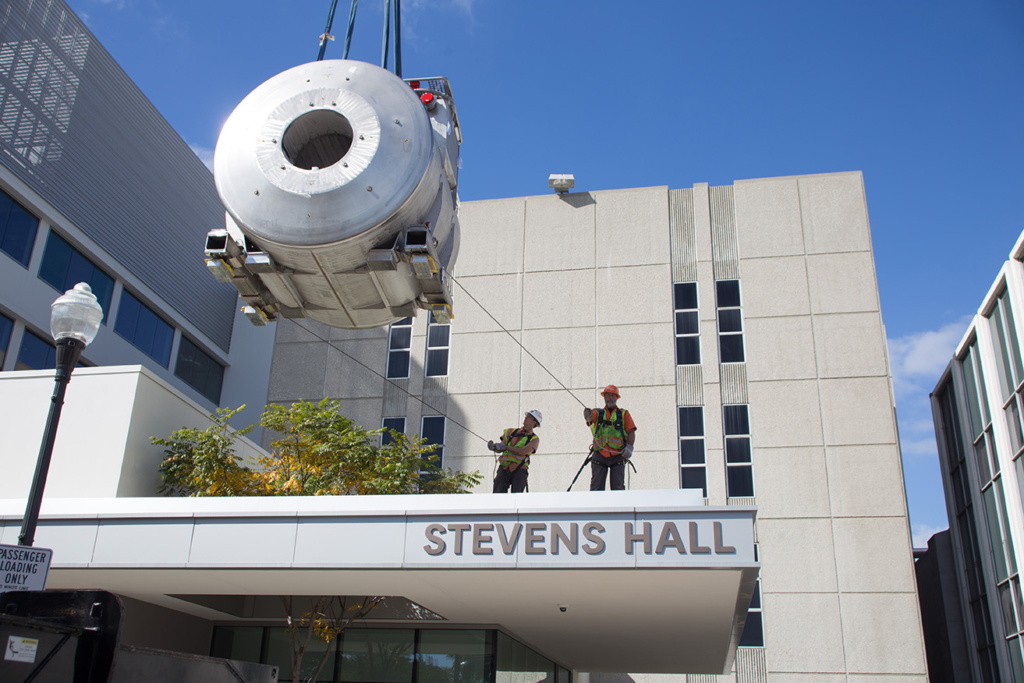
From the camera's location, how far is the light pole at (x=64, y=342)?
881 cm

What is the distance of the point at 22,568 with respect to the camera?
7434mm

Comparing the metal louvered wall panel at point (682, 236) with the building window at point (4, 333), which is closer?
the building window at point (4, 333)

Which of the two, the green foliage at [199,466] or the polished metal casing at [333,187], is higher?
the polished metal casing at [333,187]

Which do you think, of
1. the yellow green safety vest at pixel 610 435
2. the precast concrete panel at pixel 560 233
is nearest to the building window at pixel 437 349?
the precast concrete panel at pixel 560 233

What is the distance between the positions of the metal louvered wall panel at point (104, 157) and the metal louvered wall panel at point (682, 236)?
1908 centimetres

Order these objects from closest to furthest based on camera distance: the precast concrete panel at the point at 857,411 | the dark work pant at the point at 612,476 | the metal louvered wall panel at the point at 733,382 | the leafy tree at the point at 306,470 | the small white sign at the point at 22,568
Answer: the small white sign at the point at 22,568
the dark work pant at the point at 612,476
the leafy tree at the point at 306,470
the precast concrete panel at the point at 857,411
the metal louvered wall panel at the point at 733,382

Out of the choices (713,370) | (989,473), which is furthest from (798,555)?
(713,370)

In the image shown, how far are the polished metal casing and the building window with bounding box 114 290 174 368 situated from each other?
23590 millimetres

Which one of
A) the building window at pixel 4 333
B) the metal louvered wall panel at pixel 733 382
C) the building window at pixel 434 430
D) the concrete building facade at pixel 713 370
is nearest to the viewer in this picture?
the concrete building facade at pixel 713 370

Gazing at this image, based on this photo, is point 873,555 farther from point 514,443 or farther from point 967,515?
point 514,443

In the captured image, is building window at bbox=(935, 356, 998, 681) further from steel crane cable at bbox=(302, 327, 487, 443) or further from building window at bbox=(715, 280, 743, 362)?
steel crane cable at bbox=(302, 327, 487, 443)

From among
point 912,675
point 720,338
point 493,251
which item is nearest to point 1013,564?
point 912,675

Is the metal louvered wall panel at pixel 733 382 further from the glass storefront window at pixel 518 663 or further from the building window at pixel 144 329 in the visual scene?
the building window at pixel 144 329

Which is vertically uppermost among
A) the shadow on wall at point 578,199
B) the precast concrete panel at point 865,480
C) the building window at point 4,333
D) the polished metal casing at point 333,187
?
the shadow on wall at point 578,199
